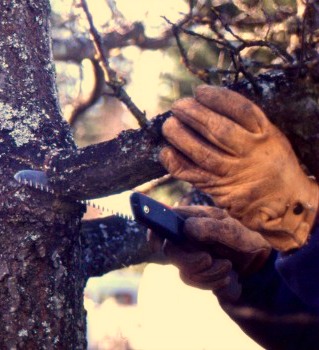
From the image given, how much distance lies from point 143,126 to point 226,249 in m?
0.62

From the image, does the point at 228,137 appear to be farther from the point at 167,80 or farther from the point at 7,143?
the point at 167,80

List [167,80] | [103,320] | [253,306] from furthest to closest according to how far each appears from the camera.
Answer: [103,320]
[167,80]
[253,306]

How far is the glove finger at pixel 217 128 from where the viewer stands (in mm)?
1158

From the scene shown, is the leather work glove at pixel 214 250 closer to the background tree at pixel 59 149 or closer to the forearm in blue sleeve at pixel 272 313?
the forearm in blue sleeve at pixel 272 313

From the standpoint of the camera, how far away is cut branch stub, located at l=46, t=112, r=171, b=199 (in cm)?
132

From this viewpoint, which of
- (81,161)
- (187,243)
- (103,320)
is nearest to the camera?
(81,161)

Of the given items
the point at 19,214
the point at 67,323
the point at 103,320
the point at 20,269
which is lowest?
the point at 103,320

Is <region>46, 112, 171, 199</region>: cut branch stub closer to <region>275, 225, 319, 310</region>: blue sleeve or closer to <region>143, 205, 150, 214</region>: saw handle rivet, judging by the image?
<region>143, 205, 150, 214</region>: saw handle rivet

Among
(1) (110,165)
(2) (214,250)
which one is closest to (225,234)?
(2) (214,250)

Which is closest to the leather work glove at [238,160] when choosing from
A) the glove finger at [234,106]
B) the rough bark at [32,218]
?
the glove finger at [234,106]

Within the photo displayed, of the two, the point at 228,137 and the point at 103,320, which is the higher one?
the point at 228,137

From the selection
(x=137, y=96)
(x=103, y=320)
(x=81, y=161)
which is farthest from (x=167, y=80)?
(x=103, y=320)

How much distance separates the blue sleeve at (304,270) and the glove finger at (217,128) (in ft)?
1.39

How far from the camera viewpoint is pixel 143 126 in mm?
1275
